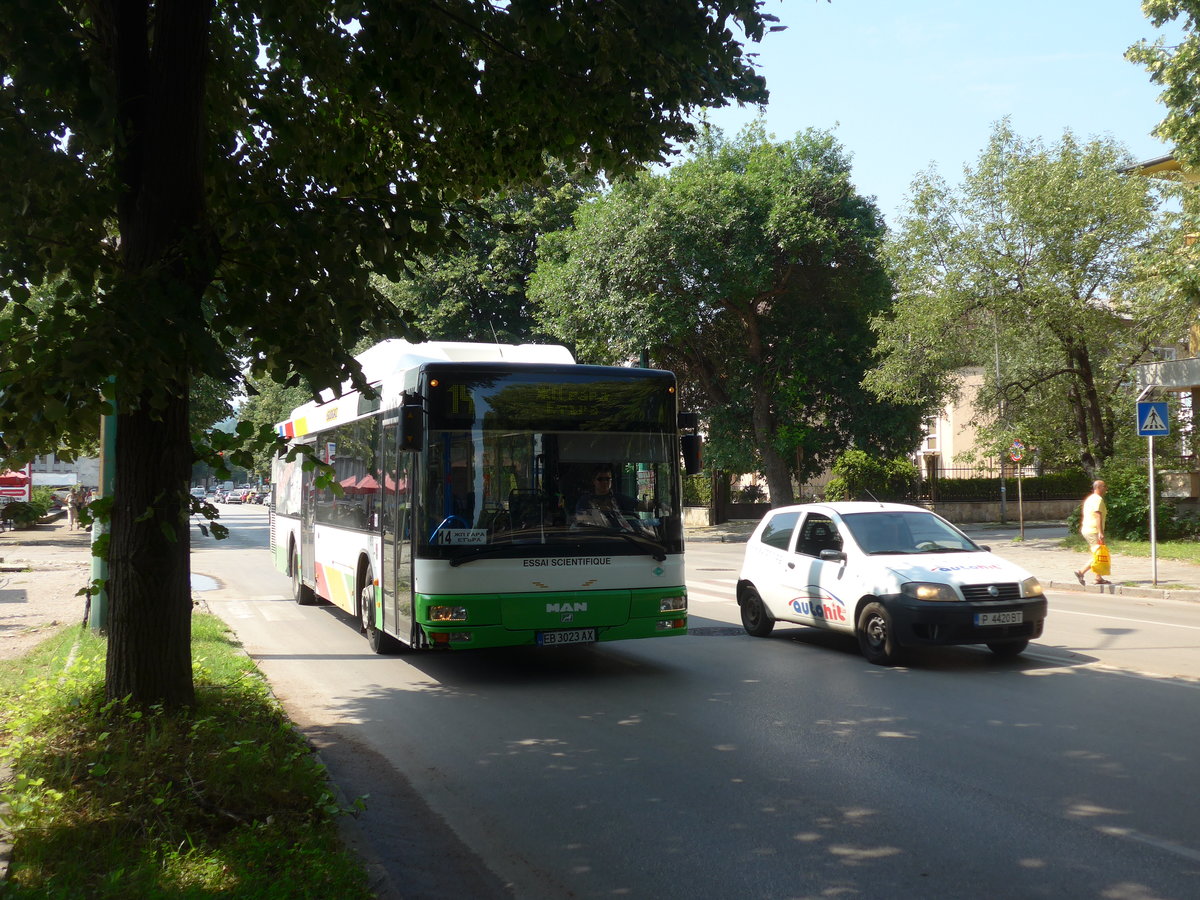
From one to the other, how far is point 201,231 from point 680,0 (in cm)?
299

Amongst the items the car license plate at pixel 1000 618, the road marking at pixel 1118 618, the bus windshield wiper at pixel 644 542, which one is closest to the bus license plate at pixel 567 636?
the bus windshield wiper at pixel 644 542

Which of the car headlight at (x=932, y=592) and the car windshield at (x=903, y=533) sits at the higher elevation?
the car windshield at (x=903, y=533)

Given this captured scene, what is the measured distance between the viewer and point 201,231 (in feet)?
18.9

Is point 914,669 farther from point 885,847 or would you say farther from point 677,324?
point 677,324

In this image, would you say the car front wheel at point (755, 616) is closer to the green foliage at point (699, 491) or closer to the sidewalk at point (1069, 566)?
the sidewalk at point (1069, 566)

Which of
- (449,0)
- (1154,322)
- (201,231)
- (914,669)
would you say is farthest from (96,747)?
(1154,322)

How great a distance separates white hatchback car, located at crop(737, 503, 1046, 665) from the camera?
10.2 meters

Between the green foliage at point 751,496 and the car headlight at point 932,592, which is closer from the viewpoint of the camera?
the car headlight at point 932,592

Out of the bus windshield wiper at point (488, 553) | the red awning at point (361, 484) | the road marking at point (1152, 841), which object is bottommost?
the road marking at point (1152, 841)

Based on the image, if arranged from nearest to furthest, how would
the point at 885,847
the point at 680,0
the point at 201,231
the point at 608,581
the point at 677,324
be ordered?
1. the point at 885,847
2. the point at 201,231
3. the point at 680,0
4. the point at 608,581
5. the point at 677,324

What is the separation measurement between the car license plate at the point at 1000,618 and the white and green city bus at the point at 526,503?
108 inches

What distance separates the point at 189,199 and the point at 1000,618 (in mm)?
7892

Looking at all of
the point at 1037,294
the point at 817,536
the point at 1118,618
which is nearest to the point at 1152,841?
the point at 817,536

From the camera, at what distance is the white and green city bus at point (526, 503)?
956 cm
